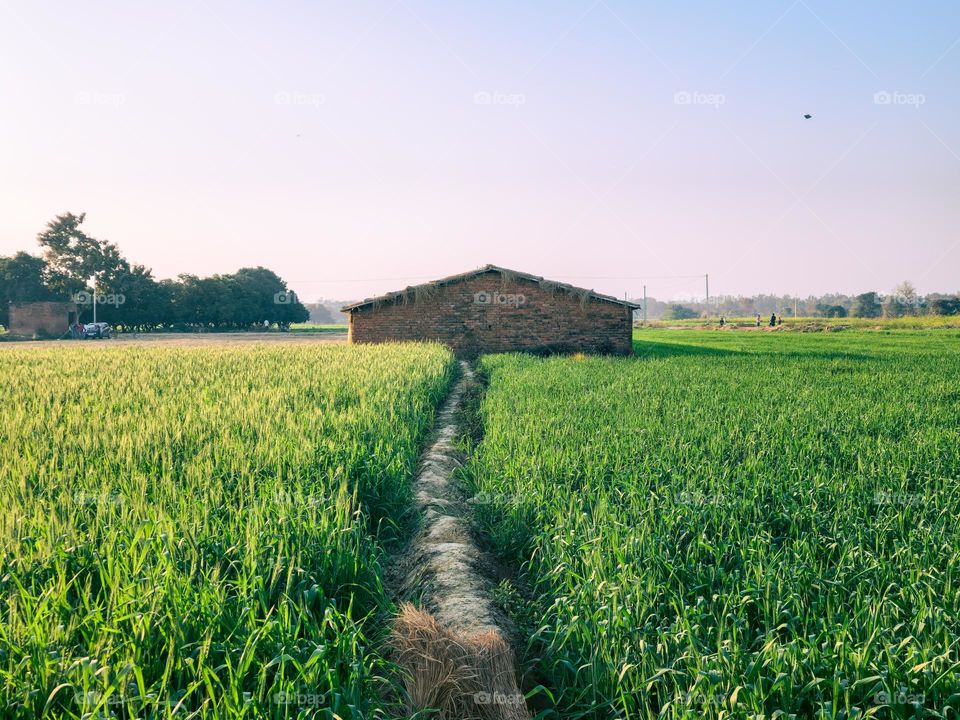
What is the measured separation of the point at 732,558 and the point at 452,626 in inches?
69.5

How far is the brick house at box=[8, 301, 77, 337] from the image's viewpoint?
53.0 m

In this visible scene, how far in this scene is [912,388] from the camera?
40.0ft

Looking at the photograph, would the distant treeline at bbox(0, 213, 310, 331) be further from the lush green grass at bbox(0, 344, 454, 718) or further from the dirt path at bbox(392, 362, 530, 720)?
the dirt path at bbox(392, 362, 530, 720)

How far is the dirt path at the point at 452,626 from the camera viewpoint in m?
2.70

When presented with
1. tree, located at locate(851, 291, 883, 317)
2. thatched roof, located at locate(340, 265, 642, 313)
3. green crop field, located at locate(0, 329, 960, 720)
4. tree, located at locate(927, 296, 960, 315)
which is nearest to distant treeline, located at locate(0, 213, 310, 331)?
thatched roof, located at locate(340, 265, 642, 313)

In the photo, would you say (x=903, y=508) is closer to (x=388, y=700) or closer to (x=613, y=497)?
(x=613, y=497)

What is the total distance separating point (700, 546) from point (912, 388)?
11.3 metres

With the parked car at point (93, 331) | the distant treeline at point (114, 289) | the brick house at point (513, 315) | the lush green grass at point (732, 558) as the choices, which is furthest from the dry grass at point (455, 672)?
the distant treeline at point (114, 289)

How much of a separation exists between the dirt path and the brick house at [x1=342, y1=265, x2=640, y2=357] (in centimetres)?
1924

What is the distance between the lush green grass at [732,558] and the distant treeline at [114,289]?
2537 inches

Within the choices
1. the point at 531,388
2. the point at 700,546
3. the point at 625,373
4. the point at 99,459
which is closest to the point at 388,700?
the point at 700,546

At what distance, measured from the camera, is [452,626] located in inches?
130

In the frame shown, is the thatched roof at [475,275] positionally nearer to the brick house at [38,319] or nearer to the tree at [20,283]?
the brick house at [38,319]

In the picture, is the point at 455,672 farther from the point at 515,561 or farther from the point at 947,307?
the point at 947,307
